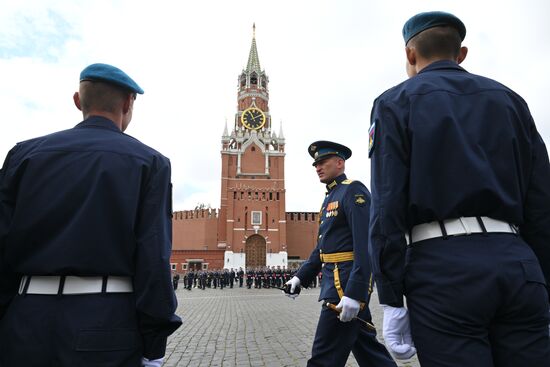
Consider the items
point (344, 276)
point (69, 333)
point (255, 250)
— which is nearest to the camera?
point (69, 333)

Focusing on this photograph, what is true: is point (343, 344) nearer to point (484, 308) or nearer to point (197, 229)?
point (484, 308)

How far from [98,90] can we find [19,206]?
0.73 meters

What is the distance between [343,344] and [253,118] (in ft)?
162

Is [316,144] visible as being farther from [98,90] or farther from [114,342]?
[114,342]

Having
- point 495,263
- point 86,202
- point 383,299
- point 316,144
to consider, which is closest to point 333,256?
point 316,144

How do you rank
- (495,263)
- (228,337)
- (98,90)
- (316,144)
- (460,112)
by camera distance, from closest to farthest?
1. (495,263)
2. (460,112)
3. (98,90)
4. (316,144)
5. (228,337)

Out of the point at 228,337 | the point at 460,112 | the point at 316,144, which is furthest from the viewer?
the point at 228,337

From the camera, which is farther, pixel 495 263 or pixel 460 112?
pixel 460 112

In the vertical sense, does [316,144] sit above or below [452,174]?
above

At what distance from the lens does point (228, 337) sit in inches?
272

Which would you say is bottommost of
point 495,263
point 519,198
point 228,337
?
point 228,337

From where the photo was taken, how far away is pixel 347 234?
140 inches

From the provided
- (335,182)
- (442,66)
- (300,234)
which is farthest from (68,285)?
(300,234)

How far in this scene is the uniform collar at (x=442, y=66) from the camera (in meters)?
2.05
